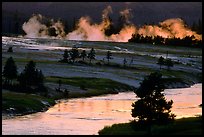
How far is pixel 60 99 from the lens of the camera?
11250cm

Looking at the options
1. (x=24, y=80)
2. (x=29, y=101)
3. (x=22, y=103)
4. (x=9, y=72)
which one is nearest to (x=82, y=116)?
(x=22, y=103)

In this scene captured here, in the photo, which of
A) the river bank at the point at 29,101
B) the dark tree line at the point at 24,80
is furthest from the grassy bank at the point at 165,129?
the dark tree line at the point at 24,80

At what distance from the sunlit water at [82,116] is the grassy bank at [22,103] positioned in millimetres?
2119

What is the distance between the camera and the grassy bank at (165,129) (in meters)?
59.0

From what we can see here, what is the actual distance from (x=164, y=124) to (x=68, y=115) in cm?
2627

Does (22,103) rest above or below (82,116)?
above

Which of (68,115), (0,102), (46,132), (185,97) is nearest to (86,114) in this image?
(68,115)

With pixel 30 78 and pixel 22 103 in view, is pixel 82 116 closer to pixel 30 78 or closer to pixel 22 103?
pixel 22 103

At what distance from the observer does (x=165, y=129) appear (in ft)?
206

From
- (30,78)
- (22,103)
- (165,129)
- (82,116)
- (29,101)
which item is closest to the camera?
(165,129)

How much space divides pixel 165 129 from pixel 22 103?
3717 centimetres

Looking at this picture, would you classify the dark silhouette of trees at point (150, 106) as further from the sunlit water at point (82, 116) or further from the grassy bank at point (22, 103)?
the grassy bank at point (22, 103)

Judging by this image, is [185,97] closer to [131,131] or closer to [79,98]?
[79,98]

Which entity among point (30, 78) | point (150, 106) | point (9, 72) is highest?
point (150, 106)
